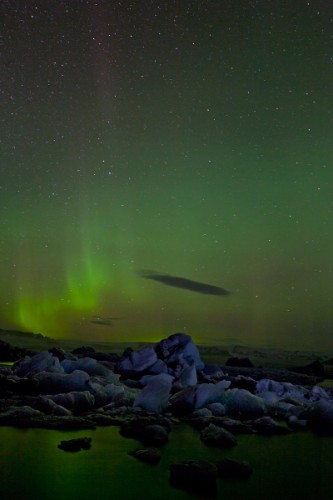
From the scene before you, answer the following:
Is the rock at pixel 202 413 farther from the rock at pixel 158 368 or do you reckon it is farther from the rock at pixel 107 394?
the rock at pixel 158 368

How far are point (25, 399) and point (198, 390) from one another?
10.8 ft

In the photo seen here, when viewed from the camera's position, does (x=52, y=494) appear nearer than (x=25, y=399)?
Yes

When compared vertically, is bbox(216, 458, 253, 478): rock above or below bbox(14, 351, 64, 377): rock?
below

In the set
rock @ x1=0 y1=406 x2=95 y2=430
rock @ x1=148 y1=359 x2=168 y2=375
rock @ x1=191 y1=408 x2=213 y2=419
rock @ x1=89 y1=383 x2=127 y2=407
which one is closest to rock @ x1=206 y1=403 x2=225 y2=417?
rock @ x1=191 y1=408 x2=213 y2=419

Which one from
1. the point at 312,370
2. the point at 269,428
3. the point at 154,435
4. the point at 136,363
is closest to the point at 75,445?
the point at 154,435

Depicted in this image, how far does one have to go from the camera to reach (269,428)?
8750mm

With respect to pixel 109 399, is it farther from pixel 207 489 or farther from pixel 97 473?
pixel 207 489

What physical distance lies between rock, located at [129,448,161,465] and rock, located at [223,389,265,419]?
3782mm

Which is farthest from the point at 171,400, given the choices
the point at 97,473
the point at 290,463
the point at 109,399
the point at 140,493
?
the point at 140,493

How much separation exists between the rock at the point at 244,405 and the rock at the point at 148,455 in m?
3.78

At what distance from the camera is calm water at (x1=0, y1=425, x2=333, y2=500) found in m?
5.39

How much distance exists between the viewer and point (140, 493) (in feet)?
17.5

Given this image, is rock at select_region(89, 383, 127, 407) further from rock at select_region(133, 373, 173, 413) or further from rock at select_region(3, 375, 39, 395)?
rock at select_region(3, 375, 39, 395)

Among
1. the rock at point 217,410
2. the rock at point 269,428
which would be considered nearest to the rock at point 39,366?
the rock at point 217,410
